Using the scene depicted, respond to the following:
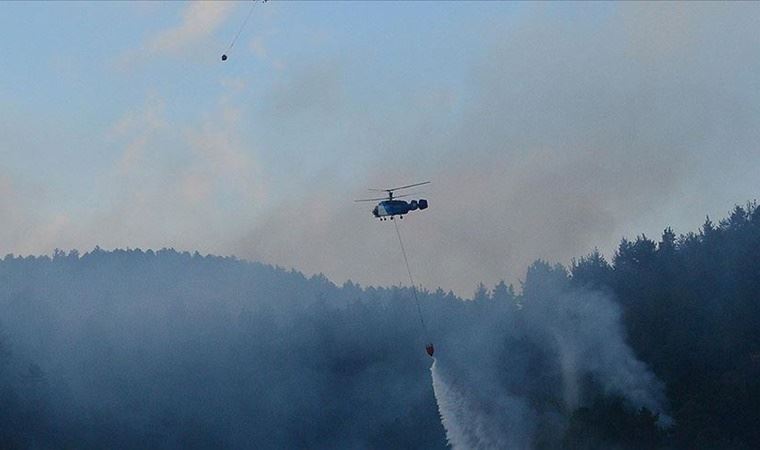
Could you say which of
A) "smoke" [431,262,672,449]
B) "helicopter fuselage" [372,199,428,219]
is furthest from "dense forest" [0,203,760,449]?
"helicopter fuselage" [372,199,428,219]

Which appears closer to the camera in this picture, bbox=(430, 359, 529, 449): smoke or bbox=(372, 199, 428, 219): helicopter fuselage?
bbox=(372, 199, 428, 219): helicopter fuselage

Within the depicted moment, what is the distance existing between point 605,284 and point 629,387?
33155mm

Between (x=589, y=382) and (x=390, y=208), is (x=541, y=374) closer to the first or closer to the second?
(x=589, y=382)

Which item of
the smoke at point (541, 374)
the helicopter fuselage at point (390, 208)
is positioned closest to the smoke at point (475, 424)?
the smoke at point (541, 374)

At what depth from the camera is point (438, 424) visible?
600 ft

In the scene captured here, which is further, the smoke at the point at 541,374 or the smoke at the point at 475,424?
the smoke at the point at 541,374

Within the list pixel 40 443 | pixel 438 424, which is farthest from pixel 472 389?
pixel 40 443

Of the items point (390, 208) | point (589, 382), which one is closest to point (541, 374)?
point (589, 382)

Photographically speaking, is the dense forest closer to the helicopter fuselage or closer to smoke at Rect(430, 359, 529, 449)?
smoke at Rect(430, 359, 529, 449)

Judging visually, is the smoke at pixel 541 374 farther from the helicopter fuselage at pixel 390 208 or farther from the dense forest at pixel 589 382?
the helicopter fuselage at pixel 390 208

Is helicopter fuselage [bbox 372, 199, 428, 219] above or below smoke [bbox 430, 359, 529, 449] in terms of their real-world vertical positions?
above

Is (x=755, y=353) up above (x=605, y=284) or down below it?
below

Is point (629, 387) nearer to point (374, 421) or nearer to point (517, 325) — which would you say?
point (517, 325)

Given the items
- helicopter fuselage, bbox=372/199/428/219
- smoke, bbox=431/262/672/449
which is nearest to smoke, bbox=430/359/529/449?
smoke, bbox=431/262/672/449
